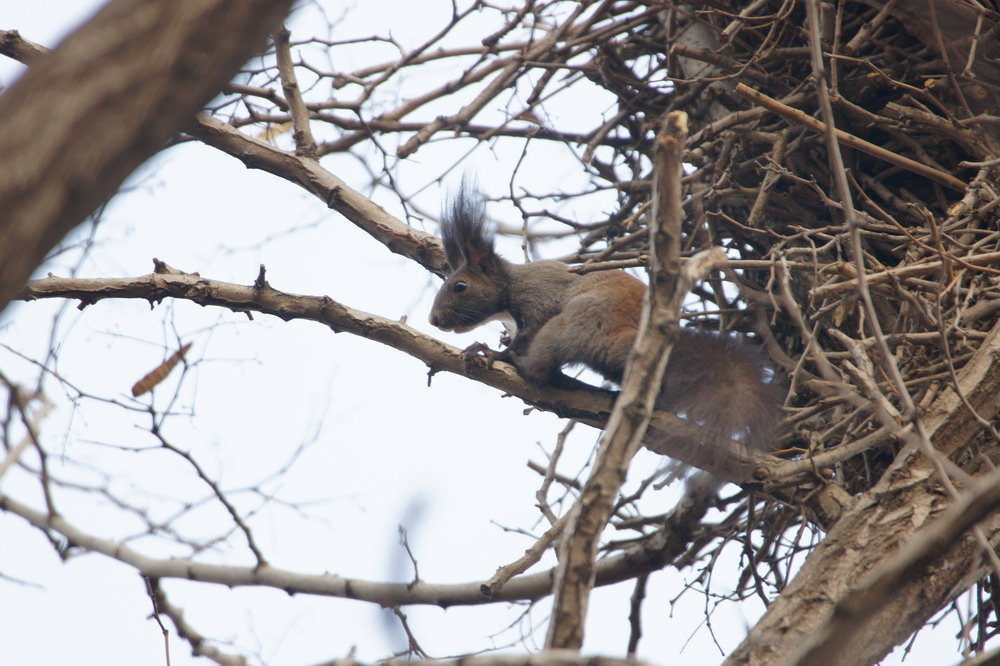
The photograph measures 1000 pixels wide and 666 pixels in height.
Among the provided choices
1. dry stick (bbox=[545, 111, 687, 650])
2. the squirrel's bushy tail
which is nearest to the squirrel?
the squirrel's bushy tail

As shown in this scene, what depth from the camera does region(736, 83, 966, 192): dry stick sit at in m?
2.82

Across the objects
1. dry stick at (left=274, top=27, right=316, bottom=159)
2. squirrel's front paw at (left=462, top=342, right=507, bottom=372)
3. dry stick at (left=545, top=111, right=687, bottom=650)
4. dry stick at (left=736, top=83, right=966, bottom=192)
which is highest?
dry stick at (left=274, top=27, right=316, bottom=159)

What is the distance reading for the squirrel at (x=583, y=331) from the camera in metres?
2.77

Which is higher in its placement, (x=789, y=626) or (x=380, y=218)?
(x=380, y=218)

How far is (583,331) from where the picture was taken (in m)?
3.21

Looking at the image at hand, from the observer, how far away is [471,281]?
379 cm

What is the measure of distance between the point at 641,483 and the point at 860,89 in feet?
5.71

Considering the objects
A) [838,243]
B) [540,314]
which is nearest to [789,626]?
[838,243]

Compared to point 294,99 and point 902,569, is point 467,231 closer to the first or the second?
point 294,99

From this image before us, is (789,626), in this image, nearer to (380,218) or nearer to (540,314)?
(540,314)

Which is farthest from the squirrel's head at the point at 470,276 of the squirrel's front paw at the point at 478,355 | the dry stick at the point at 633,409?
the dry stick at the point at 633,409

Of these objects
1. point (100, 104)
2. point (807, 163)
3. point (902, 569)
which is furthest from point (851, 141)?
point (100, 104)

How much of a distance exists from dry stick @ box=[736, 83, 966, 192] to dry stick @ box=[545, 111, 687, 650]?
1.38 meters

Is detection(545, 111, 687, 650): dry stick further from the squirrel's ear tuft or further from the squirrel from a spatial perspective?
the squirrel's ear tuft
